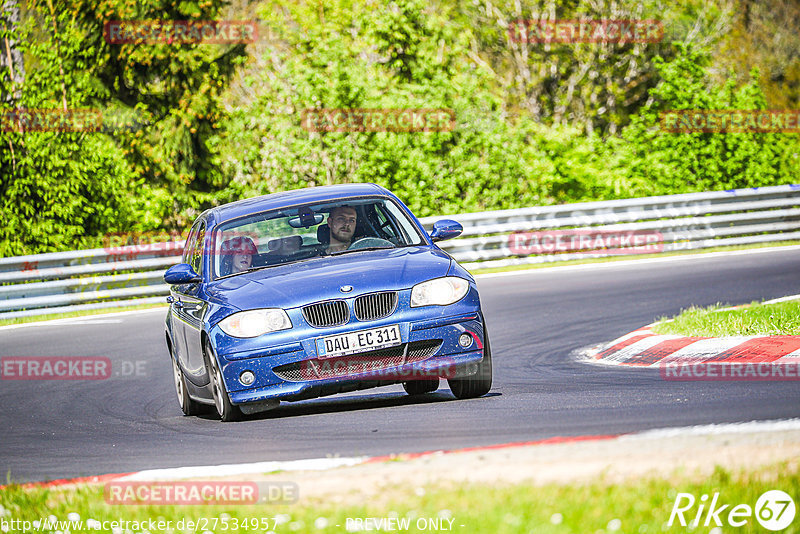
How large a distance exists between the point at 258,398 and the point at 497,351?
13.1 feet

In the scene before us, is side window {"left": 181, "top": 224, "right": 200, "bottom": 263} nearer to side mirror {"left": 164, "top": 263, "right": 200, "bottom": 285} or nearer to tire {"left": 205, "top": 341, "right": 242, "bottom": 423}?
side mirror {"left": 164, "top": 263, "right": 200, "bottom": 285}

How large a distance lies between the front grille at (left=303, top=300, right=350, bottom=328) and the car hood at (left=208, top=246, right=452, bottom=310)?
5 centimetres

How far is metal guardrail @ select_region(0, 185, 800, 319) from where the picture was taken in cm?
1848

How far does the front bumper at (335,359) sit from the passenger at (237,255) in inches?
37.2

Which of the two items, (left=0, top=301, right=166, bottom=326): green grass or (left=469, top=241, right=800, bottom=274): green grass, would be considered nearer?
(left=0, top=301, right=166, bottom=326): green grass

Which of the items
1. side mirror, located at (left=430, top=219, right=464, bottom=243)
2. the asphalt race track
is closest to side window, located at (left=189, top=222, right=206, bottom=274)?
the asphalt race track

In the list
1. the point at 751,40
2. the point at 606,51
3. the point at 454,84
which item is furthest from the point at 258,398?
the point at 751,40

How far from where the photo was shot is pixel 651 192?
23125 millimetres

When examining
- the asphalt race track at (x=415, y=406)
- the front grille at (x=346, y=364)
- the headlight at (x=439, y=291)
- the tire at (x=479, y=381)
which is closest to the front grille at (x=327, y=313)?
the front grille at (x=346, y=364)

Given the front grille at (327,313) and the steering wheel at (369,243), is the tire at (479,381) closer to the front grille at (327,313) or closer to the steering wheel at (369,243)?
the front grille at (327,313)

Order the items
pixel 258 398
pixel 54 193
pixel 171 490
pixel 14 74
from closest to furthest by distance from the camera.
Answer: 1. pixel 171 490
2. pixel 258 398
3. pixel 54 193
4. pixel 14 74

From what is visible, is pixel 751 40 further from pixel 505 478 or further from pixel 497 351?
pixel 505 478

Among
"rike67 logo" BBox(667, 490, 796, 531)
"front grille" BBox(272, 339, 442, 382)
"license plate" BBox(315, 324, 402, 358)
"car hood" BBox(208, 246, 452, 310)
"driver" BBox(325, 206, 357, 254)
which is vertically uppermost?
"driver" BBox(325, 206, 357, 254)

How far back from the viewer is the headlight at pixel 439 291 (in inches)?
290
